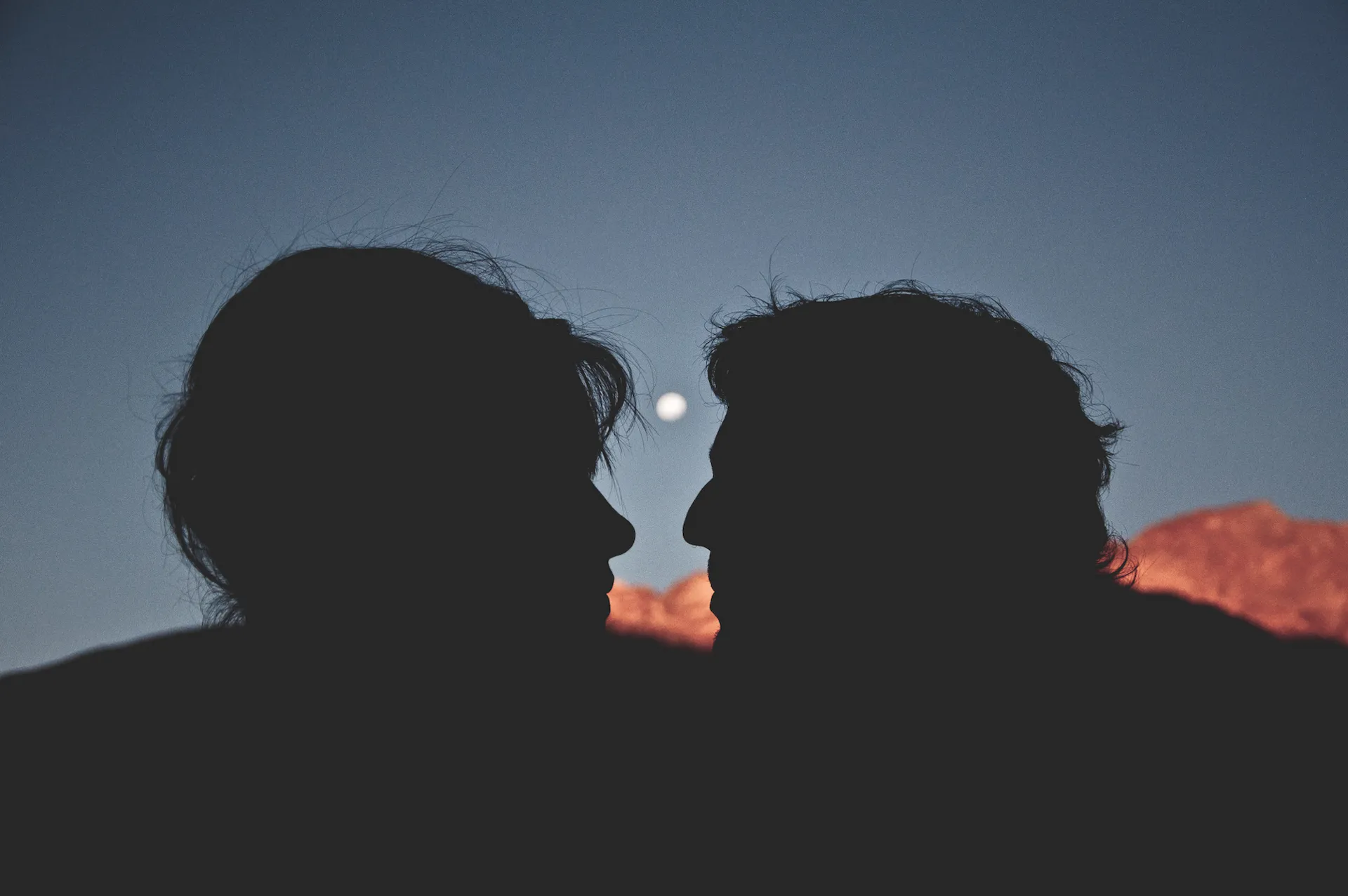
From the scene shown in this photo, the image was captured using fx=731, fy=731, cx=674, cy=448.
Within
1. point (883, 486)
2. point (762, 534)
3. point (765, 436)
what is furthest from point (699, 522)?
point (883, 486)

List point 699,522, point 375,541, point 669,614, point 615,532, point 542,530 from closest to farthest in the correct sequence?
point 375,541, point 542,530, point 615,532, point 699,522, point 669,614

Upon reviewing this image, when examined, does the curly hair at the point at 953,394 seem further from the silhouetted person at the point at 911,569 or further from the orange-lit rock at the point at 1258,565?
the orange-lit rock at the point at 1258,565

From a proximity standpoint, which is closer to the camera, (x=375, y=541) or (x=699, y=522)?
(x=375, y=541)

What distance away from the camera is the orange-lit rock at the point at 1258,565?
1170cm

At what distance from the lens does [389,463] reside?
1.78 m

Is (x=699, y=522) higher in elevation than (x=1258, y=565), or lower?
higher

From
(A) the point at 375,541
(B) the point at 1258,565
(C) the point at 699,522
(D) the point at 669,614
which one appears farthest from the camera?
(B) the point at 1258,565

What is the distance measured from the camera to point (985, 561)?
2.24 m

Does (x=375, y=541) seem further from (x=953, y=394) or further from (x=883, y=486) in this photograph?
(x=953, y=394)

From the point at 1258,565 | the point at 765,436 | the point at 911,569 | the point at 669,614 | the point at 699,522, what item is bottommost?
the point at 669,614

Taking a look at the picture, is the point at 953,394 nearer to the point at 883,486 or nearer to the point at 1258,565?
the point at 883,486

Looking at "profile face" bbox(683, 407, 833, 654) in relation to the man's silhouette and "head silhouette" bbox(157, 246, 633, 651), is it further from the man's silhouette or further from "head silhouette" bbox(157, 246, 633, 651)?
"head silhouette" bbox(157, 246, 633, 651)

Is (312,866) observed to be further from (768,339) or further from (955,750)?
(768,339)

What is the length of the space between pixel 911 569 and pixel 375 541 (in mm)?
1484
